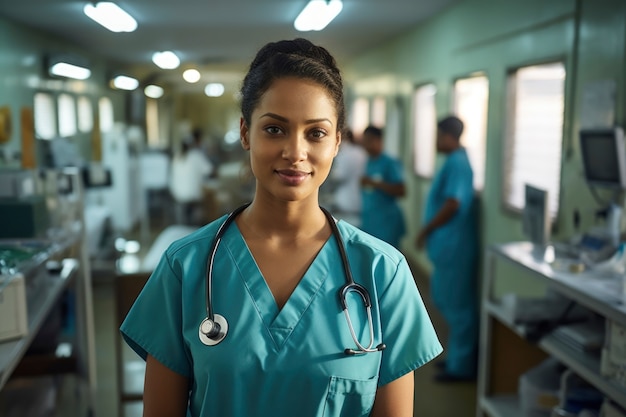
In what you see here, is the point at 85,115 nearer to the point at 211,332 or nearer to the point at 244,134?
the point at 244,134

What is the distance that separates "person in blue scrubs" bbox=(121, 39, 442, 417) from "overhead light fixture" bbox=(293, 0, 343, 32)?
2.85 m

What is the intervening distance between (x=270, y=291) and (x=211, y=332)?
0.13 meters

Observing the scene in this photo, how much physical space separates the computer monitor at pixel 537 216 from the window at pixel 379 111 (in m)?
4.57

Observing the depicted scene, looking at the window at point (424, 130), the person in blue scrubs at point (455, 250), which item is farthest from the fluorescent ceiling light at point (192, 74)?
the person in blue scrubs at point (455, 250)

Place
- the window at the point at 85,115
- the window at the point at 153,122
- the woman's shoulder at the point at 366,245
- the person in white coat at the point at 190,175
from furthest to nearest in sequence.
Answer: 1. the window at the point at 153,122
2. the window at the point at 85,115
3. the person in white coat at the point at 190,175
4. the woman's shoulder at the point at 366,245

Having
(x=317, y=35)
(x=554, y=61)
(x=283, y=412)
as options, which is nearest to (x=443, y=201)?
(x=554, y=61)

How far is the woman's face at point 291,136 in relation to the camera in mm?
995

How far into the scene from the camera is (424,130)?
18.8ft

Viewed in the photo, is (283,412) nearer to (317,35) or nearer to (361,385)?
(361,385)

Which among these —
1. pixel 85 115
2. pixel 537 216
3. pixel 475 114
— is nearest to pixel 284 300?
pixel 537 216

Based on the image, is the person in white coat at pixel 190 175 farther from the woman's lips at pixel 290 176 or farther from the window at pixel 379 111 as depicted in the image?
the woman's lips at pixel 290 176

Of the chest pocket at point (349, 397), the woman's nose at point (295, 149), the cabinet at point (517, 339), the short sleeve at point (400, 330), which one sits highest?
the woman's nose at point (295, 149)

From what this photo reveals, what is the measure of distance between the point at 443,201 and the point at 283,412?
2.70 m

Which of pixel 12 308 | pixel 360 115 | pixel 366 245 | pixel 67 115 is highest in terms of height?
pixel 360 115
